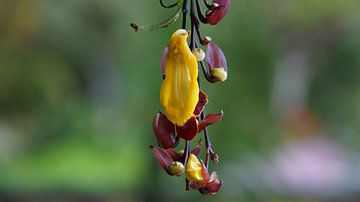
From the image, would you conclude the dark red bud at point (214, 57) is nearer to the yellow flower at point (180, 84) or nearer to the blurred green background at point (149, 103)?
the yellow flower at point (180, 84)

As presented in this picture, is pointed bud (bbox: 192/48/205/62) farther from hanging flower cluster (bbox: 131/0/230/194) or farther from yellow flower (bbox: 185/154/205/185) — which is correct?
yellow flower (bbox: 185/154/205/185)

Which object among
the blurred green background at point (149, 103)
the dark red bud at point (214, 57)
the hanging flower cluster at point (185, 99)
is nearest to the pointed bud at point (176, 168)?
the hanging flower cluster at point (185, 99)

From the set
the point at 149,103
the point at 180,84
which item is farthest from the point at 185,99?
the point at 149,103

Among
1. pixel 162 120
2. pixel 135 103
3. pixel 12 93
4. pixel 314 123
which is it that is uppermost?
pixel 314 123

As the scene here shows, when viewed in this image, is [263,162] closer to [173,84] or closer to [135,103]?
[135,103]

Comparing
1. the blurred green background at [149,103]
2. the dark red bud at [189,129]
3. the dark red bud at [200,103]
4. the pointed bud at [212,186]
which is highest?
the blurred green background at [149,103]

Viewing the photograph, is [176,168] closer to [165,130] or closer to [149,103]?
[165,130]

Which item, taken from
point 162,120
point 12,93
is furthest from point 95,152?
point 162,120
